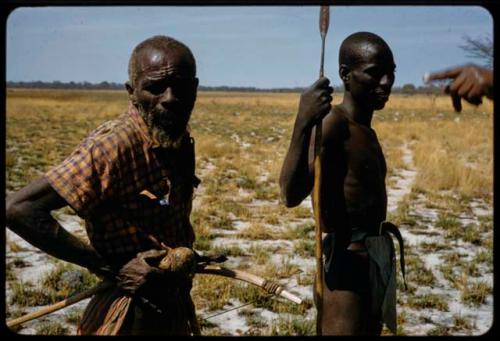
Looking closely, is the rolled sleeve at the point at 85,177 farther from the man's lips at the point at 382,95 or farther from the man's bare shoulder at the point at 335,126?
the man's lips at the point at 382,95

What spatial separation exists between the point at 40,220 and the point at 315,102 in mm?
1295

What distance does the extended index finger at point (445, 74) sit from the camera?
2100mm

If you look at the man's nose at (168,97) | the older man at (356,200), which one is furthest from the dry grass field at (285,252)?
the man's nose at (168,97)

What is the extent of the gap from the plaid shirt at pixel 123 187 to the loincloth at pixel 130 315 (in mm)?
179

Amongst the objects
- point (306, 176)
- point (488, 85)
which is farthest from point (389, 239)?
point (488, 85)

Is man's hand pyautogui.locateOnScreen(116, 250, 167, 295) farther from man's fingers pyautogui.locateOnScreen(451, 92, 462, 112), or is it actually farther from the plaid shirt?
man's fingers pyautogui.locateOnScreen(451, 92, 462, 112)

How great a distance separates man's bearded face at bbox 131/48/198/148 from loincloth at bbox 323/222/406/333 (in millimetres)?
1111

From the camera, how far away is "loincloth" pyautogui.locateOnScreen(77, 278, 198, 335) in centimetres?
221

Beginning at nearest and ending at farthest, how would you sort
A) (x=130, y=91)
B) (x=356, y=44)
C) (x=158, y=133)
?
(x=158, y=133) → (x=130, y=91) → (x=356, y=44)

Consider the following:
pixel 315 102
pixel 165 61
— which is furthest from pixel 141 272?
pixel 315 102

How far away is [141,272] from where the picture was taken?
2.14m

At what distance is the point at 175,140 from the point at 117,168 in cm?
30

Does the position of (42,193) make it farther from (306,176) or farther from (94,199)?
(306,176)

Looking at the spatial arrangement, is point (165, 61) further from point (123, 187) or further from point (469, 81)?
point (469, 81)
